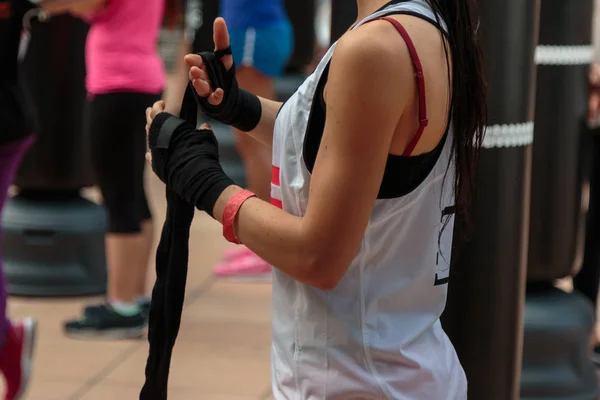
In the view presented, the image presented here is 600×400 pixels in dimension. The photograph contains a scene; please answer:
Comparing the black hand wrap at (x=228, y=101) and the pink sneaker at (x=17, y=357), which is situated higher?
the black hand wrap at (x=228, y=101)

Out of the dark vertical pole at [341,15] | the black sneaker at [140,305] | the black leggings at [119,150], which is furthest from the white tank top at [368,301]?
the black sneaker at [140,305]

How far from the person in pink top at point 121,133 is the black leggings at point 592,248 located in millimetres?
1975

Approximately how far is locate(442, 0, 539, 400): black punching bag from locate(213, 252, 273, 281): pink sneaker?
9.70 ft

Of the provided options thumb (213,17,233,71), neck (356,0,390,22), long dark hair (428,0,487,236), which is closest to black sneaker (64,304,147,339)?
thumb (213,17,233,71)

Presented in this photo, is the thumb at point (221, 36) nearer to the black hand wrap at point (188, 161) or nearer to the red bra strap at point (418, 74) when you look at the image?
the black hand wrap at point (188, 161)

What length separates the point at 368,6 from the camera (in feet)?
6.14

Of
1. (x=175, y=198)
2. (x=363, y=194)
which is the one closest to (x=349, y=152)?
(x=363, y=194)

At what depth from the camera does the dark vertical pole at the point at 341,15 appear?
9.08 ft

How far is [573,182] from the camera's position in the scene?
3.92 meters

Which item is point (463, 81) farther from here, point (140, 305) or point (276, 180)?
point (140, 305)

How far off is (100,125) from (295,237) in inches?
119

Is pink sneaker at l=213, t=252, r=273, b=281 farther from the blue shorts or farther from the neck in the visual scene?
the neck

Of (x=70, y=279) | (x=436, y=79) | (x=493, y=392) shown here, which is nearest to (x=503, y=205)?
(x=493, y=392)

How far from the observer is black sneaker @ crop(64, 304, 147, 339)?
4676 mm
